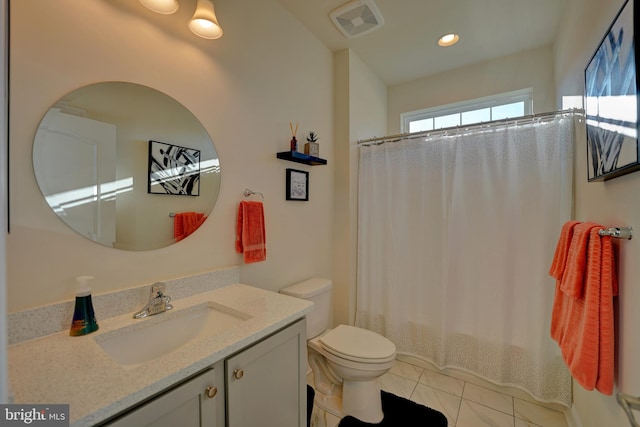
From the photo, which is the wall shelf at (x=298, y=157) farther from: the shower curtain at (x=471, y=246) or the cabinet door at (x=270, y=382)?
the cabinet door at (x=270, y=382)

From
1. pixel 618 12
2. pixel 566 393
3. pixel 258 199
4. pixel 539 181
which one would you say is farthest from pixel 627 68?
pixel 566 393

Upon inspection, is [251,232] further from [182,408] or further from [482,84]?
[482,84]

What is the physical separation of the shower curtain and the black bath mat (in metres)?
0.47

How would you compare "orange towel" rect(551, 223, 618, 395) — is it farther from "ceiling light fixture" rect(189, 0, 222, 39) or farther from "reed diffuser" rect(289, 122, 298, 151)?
"ceiling light fixture" rect(189, 0, 222, 39)

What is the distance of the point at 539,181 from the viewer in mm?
1790

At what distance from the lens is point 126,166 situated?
113 cm

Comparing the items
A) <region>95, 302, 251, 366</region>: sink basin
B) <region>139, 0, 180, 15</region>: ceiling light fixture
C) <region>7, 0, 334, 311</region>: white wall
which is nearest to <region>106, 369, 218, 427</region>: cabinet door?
<region>95, 302, 251, 366</region>: sink basin

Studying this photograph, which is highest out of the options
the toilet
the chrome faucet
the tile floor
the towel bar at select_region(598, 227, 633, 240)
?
the towel bar at select_region(598, 227, 633, 240)

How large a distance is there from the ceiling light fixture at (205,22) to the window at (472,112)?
1985 millimetres

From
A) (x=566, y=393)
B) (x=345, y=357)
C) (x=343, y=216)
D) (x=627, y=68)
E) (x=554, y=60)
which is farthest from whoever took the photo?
(x=343, y=216)

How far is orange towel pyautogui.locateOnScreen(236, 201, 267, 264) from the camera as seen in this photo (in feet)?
5.07

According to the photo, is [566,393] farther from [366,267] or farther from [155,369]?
[155,369]

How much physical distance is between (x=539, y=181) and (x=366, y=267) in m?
1.41

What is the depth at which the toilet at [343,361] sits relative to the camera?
159cm
